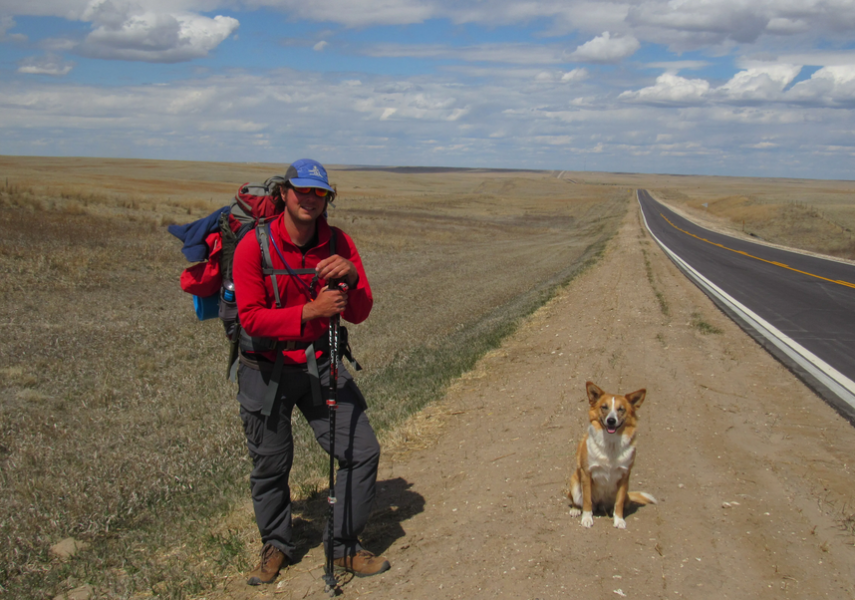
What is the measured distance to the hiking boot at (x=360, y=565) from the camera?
152 inches

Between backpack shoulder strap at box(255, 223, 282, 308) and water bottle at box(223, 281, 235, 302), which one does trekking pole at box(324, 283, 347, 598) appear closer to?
backpack shoulder strap at box(255, 223, 282, 308)

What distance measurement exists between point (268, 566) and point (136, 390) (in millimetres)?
5935

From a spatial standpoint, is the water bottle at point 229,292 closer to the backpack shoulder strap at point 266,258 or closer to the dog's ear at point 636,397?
the backpack shoulder strap at point 266,258

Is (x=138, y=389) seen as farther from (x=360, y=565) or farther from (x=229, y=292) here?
(x=360, y=565)

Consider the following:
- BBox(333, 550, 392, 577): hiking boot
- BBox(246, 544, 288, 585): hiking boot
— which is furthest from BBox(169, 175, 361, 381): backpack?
BBox(333, 550, 392, 577): hiking boot

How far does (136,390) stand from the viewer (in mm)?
9016

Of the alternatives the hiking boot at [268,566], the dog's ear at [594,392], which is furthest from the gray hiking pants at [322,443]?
the dog's ear at [594,392]

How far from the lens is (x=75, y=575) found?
14.4ft

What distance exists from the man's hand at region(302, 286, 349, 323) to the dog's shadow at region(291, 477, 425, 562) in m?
1.47

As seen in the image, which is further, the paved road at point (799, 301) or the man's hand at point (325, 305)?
the paved road at point (799, 301)

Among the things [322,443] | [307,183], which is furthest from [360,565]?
[307,183]

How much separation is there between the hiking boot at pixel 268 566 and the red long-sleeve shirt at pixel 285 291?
119 cm

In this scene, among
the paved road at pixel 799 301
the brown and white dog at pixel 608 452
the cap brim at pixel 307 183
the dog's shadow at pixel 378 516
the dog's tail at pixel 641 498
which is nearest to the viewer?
the cap brim at pixel 307 183

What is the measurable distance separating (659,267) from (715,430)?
46.6 feet
